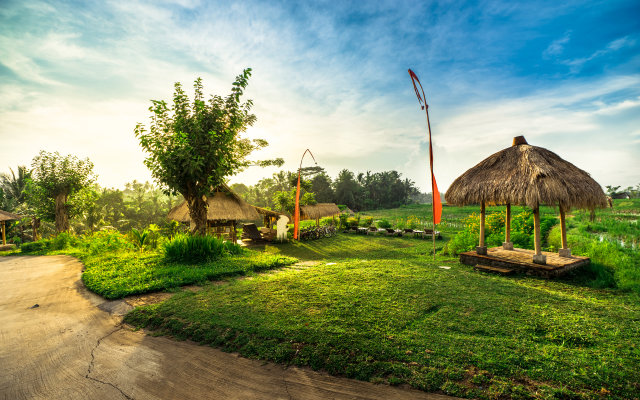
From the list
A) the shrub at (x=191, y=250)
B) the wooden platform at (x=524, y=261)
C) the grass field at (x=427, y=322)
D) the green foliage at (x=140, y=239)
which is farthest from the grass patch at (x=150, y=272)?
the wooden platform at (x=524, y=261)

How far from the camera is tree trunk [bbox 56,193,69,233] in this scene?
15.6 metres

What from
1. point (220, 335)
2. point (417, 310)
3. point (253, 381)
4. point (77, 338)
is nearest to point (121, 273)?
point (77, 338)

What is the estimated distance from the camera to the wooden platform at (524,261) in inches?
254

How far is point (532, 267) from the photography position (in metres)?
6.67

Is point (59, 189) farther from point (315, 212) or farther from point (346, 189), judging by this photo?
point (346, 189)

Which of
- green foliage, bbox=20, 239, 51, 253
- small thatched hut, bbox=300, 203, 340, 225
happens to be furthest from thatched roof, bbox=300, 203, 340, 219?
green foliage, bbox=20, 239, 51, 253

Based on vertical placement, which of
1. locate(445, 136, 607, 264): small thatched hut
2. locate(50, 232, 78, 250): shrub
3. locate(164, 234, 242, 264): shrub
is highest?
locate(445, 136, 607, 264): small thatched hut

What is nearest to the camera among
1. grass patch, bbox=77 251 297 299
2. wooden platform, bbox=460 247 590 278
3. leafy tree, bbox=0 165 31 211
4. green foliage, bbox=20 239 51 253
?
grass patch, bbox=77 251 297 299

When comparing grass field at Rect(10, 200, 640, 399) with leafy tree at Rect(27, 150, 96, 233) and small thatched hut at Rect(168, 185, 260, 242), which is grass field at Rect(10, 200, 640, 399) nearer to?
small thatched hut at Rect(168, 185, 260, 242)

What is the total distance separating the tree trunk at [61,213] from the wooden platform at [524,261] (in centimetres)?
2015

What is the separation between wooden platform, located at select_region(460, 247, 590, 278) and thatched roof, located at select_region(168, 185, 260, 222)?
10.5 meters

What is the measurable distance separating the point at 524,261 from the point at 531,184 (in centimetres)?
193

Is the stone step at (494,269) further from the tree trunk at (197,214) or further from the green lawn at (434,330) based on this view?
the tree trunk at (197,214)

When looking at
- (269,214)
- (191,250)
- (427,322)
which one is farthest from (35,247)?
(427,322)
